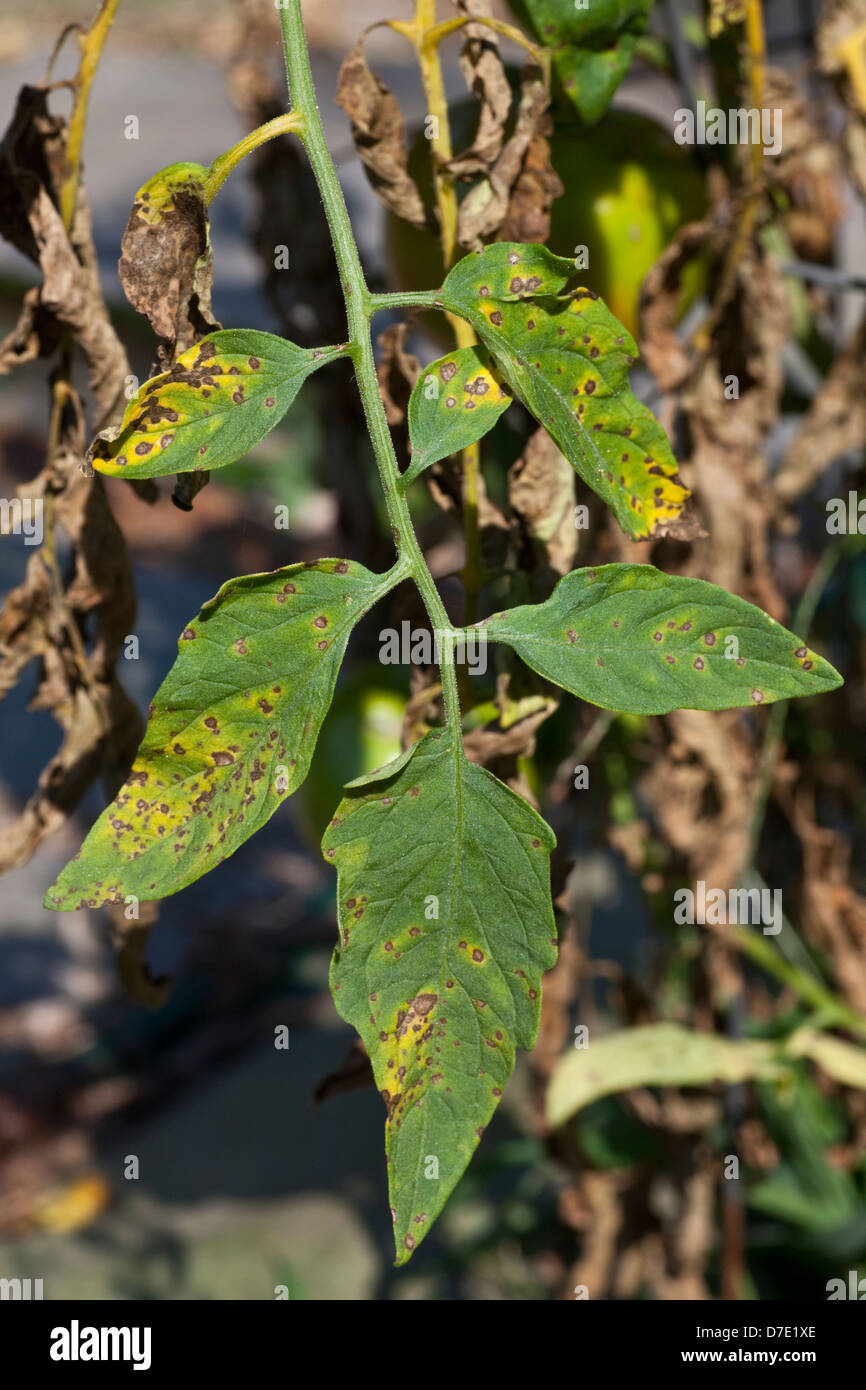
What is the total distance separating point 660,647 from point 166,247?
196 mm

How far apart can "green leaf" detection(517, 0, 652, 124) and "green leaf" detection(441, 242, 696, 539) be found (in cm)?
17

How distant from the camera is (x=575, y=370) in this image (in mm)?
385

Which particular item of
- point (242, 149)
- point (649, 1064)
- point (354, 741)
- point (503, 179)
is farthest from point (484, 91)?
point (649, 1064)

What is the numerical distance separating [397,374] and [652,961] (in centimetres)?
61

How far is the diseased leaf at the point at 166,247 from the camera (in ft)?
1.22

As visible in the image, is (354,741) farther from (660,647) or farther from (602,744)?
(660,647)

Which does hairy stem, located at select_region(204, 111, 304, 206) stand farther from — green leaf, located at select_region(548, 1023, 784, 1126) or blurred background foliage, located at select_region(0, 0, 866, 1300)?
green leaf, located at select_region(548, 1023, 784, 1126)

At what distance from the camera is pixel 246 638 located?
0.35m

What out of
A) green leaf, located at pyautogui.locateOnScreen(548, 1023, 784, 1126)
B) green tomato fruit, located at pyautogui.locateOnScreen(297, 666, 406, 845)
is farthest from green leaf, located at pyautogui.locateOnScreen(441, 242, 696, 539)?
green leaf, located at pyautogui.locateOnScreen(548, 1023, 784, 1126)

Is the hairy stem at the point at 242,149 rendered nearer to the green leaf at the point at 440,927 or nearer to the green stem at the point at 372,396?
the green stem at the point at 372,396

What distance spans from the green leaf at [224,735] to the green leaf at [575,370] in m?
0.08

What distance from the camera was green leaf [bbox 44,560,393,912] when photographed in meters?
0.35
